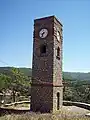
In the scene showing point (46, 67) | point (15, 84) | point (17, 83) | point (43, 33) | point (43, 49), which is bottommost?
point (15, 84)

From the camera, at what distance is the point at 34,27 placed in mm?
14391

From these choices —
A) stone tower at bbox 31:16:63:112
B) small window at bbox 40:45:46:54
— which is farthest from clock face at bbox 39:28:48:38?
small window at bbox 40:45:46:54

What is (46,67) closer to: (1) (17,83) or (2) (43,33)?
(2) (43,33)

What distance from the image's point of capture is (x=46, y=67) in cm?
1346

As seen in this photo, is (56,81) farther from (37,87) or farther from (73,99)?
(73,99)

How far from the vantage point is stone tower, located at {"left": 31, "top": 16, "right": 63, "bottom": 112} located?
13.3 m

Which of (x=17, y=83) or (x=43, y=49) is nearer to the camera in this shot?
(x=43, y=49)

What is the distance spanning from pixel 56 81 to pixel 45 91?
1.07m

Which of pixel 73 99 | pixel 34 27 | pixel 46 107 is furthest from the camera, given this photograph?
pixel 73 99

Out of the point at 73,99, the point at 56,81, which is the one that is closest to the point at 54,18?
the point at 56,81

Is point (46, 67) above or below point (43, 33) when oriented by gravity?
below

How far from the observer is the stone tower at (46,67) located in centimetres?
1330

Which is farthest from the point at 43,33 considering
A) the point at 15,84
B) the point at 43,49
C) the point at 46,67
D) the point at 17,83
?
the point at 15,84

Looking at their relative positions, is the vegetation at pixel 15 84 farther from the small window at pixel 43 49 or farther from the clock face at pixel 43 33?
the clock face at pixel 43 33
